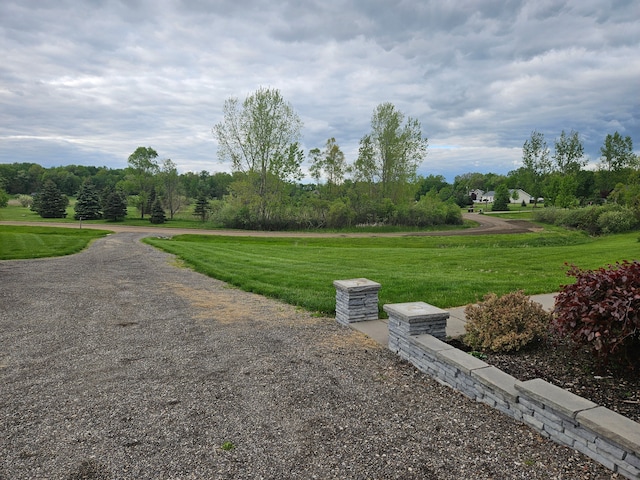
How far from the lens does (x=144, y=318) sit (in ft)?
22.2

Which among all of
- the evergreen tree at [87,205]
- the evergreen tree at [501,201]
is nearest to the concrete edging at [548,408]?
the evergreen tree at [87,205]

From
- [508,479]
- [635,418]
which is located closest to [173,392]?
[508,479]

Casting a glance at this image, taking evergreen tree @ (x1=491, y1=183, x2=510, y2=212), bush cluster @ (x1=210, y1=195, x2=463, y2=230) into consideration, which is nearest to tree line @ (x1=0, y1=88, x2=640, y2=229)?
bush cluster @ (x1=210, y1=195, x2=463, y2=230)

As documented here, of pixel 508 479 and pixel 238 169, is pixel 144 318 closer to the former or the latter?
pixel 508 479

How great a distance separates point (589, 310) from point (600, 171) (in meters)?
Answer: 65.5

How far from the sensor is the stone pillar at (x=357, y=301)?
6.12m

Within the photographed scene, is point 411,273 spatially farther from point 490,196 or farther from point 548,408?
point 490,196

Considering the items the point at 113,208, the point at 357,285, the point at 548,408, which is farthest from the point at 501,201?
the point at 548,408

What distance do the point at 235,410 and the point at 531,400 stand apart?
2500mm

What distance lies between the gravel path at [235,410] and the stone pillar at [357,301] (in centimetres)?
30

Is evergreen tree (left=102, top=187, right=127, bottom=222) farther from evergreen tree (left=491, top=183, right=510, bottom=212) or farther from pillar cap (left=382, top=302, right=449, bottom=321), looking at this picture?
evergreen tree (left=491, top=183, right=510, bottom=212)

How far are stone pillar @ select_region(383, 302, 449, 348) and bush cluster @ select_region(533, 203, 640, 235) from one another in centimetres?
3173

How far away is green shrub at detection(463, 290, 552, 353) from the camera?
14.7 ft

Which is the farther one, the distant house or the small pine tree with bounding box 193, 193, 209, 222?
the distant house
